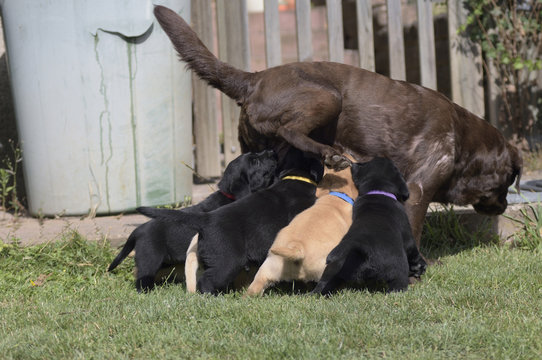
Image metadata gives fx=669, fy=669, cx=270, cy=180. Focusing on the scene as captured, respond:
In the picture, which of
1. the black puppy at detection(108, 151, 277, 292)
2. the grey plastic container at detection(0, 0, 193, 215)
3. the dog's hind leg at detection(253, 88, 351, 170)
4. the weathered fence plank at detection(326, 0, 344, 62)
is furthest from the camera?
the weathered fence plank at detection(326, 0, 344, 62)

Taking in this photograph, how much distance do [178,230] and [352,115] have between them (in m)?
1.40

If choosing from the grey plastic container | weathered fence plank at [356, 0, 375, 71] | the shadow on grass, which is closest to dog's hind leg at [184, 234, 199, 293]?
the grey plastic container

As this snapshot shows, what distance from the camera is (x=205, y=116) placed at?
7.25 meters

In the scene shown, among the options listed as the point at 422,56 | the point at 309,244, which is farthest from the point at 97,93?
the point at 422,56

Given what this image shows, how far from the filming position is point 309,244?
3.66 m

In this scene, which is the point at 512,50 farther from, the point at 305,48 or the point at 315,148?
the point at 315,148

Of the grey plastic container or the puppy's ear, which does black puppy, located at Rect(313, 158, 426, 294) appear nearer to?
the puppy's ear

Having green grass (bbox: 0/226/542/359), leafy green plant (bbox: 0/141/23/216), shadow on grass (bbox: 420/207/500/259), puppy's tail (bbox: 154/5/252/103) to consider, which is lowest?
shadow on grass (bbox: 420/207/500/259)

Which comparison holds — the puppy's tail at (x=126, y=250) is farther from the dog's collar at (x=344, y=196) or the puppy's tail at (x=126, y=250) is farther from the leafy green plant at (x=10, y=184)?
the leafy green plant at (x=10, y=184)

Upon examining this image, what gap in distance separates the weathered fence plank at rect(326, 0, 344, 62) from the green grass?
324 centimetres

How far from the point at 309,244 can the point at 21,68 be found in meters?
3.03

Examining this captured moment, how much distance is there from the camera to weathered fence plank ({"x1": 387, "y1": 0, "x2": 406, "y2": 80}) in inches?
281

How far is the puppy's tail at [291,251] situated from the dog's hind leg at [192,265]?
24.5 inches

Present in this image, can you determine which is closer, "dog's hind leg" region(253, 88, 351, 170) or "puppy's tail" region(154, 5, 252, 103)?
"dog's hind leg" region(253, 88, 351, 170)
